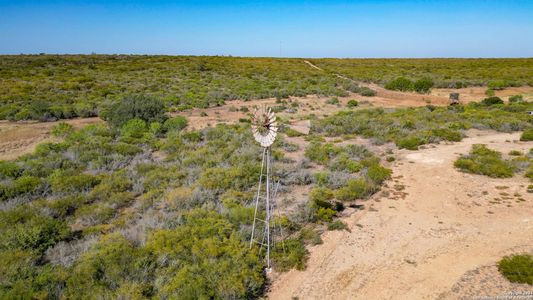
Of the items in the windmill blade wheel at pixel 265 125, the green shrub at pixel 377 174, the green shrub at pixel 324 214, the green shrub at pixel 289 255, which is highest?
the windmill blade wheel at pixel 265 125

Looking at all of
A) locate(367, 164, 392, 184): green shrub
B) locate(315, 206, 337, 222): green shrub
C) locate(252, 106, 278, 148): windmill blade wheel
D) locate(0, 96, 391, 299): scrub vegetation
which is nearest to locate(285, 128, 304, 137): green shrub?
locate(0, 96, 391, 299): scrub vegetation

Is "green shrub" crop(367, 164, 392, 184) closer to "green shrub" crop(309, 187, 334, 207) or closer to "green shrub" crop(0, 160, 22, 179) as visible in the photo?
"green shrub" crop(309, 187, 334, 207)

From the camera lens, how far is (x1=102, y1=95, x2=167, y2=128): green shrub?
18656mm

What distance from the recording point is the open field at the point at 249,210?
20.5ft

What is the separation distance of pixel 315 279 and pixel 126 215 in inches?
209

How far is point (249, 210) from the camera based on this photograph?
8.66 metres

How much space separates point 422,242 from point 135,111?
16409mm

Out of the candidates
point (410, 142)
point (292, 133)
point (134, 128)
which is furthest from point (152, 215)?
point (410, 142)

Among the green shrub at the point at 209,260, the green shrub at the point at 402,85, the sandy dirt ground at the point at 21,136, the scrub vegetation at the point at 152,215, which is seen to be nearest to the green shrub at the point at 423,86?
the green shrub at the point at 402,85

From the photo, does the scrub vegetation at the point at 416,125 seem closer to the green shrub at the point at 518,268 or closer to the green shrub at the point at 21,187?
the green shrub at the point at 518,268

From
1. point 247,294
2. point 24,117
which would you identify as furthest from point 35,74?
point 247,294

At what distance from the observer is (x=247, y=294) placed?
6.02m

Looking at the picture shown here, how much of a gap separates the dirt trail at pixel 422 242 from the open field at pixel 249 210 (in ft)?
0.12

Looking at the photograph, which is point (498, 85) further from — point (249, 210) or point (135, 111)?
point (249, 210)
